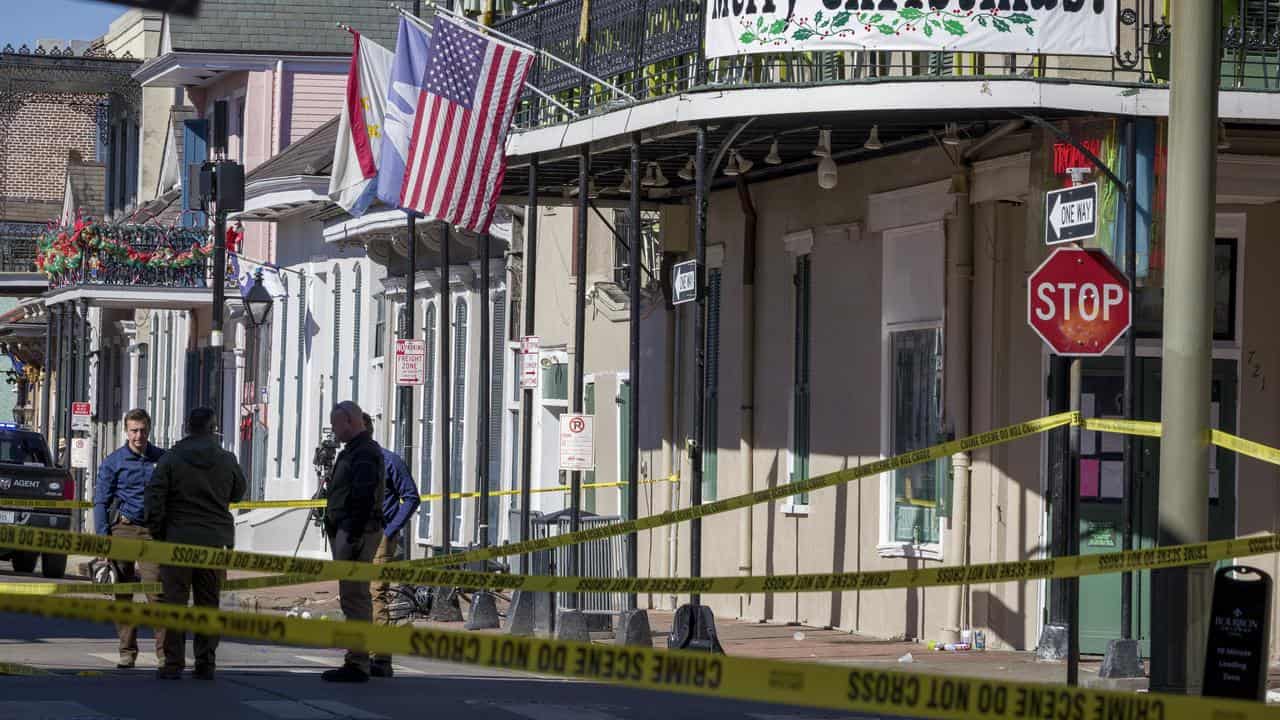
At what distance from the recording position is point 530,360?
20.3 metres

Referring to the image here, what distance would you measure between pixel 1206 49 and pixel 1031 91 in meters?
4.06

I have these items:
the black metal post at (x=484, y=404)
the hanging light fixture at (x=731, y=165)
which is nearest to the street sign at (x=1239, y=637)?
the hanging light fixture at (x=731, y=165)

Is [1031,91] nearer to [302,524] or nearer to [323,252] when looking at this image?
[302,524]

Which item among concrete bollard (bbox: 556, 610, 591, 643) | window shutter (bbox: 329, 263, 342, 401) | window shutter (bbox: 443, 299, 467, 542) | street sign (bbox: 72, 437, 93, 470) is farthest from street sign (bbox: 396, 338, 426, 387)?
street sign (bbox: 72, 437, 93, 470)

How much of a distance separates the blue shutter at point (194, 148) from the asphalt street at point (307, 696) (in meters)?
27.3

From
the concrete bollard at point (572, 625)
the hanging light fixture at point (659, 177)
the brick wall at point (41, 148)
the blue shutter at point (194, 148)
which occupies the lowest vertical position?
the concrete bollard at point (572, 625)

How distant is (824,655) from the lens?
57.8ft

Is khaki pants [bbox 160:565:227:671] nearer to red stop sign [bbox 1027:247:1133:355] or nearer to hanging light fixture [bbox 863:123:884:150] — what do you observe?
red stop sign [bbox 1027:247:1133:355]

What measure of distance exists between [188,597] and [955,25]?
6.51 meters

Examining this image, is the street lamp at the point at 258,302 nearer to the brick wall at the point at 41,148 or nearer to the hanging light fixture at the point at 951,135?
the hanging light fixture at the point at 951,135

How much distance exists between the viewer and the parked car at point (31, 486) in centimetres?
2881

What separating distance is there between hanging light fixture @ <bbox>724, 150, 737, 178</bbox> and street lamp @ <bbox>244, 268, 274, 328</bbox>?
1848 centimetres

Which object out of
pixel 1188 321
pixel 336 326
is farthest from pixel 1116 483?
pixel 336 326

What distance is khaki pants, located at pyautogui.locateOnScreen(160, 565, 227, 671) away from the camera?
14094mm
